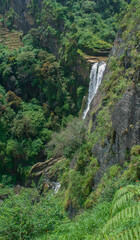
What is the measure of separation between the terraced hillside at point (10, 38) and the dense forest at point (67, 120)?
0.22 metres

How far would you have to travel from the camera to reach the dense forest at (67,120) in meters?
4.72

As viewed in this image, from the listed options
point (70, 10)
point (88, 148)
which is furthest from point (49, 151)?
point (70, 10)

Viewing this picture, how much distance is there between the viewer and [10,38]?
43.4 metres

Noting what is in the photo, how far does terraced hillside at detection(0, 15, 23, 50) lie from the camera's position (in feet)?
135

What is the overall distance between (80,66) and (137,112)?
18972 millimetres

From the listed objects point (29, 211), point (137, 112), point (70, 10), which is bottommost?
point (29, 211)

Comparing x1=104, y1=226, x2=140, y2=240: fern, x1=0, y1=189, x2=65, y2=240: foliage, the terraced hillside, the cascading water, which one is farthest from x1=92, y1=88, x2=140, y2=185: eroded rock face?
the terraced hillside

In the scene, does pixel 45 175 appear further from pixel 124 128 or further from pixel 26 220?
pixel 26 220

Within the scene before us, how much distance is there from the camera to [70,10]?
31.8 metres

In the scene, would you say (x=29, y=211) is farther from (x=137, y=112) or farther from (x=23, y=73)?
(x=23, y=73)

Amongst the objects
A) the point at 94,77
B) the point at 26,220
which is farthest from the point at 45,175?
the point at 26,220

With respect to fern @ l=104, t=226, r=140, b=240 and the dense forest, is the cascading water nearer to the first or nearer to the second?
the dense forest

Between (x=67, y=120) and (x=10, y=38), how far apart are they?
93.2 feet

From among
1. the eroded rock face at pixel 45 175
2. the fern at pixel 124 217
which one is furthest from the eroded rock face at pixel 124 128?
the eroded rock face at pixel 45 175
